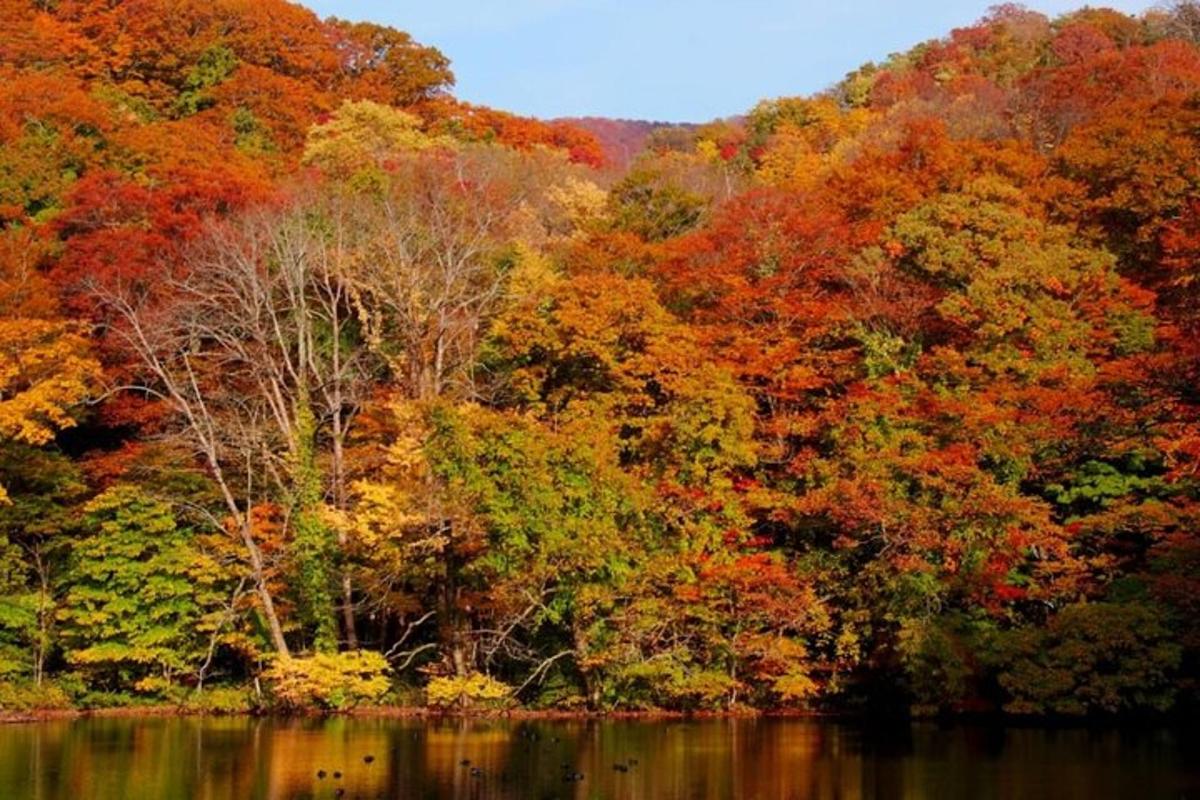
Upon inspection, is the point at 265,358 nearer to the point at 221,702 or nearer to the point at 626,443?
the point at 221,702

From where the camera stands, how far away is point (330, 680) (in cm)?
2984

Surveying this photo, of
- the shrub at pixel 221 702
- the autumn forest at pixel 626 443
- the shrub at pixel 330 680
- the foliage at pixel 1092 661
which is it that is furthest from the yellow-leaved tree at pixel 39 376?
the foliage at pixel 1092 661

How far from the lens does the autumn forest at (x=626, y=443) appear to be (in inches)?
1120

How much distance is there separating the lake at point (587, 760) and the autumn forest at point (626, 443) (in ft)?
7.68

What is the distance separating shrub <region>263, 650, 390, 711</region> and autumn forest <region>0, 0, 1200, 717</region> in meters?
0.13

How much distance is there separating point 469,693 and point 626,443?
20.3 ft

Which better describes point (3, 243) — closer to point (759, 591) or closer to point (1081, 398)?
point (759, 591)

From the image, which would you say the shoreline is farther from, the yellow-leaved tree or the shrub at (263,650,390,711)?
the yellow-leaved tree

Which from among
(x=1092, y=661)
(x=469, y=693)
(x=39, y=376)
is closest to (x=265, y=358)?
(x=39, y=376)

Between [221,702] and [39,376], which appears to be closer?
[221,702]

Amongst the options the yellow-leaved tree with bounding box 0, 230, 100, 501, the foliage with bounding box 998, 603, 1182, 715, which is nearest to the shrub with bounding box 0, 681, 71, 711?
the yellow-leaved tree with bounding box 0, 230, 100, 501

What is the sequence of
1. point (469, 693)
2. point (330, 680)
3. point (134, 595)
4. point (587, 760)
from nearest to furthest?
point (587, 760)
point (469, 693)
point (330, 680)
point (134, 595)

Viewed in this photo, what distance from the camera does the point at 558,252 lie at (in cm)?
4088

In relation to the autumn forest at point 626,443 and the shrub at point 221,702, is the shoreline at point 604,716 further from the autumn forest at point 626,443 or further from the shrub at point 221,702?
the autumn forest at point 626,443
